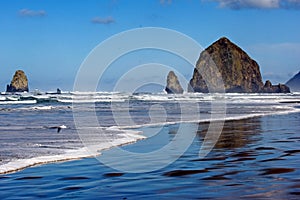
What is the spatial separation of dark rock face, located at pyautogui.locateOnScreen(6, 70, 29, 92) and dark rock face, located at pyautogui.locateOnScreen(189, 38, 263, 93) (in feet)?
157

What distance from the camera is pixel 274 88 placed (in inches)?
5217

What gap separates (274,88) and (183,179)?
130m

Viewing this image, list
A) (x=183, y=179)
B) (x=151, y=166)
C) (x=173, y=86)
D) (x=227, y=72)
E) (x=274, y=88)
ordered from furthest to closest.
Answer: (x=227, y=72) < (x=274, y=88) < (x=173, y=86) < (x=151, y=166) < (x=183, y=179)

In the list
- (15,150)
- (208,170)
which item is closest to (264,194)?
(208,170)

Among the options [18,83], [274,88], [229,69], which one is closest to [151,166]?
[18,83]

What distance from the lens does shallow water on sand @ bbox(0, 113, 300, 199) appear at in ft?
21.0

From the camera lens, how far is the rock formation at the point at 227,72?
132m

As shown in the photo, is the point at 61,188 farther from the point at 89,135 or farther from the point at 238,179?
the point at 89,135

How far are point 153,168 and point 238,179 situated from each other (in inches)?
79.6

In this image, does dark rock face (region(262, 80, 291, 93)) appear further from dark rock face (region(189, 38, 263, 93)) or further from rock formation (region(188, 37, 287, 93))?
dark rock face (region(189, 38, 263, 93))

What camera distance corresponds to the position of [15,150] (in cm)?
1143

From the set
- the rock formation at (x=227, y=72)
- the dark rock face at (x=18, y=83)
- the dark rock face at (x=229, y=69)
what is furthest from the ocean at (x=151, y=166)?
the dark rock face at (x=18, y=83)

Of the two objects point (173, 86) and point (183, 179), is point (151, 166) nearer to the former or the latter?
point (183, 179)

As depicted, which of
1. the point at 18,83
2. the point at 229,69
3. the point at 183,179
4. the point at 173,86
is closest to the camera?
the point at 183,179
